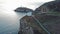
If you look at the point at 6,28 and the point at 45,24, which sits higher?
the point at 45,24

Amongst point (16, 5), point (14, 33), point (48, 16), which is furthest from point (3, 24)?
point (16, 5)

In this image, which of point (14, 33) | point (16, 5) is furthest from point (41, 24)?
point (16, 5)

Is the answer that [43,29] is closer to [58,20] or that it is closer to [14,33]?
[58,20]

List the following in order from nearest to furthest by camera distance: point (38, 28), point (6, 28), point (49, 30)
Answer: point (49, 30) → point (38, 28) → point (6, 28)

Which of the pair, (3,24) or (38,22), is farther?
(3,24)

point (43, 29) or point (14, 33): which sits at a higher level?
point (43, 29)

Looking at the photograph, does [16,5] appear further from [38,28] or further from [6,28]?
[38,28]

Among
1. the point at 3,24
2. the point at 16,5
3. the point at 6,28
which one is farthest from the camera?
the point at 16,5

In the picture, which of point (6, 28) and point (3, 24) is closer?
point (6, 28)

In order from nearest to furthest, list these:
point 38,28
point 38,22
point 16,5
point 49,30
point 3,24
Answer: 1. point 49,30
2. point 38,28
3. point 38,22
4. point 3,24
5. point 16,5
